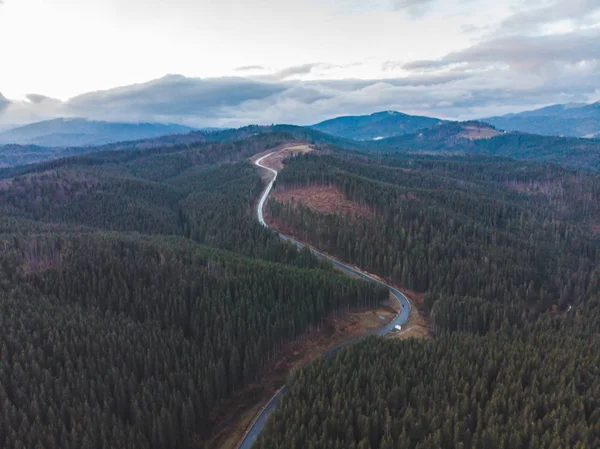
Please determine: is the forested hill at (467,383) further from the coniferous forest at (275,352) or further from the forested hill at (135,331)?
the forested hill at (135,331)

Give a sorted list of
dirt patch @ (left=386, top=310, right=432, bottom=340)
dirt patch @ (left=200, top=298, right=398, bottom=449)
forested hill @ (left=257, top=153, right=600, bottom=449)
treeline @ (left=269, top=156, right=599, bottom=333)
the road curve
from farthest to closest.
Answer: treeline @ (left=269, top=156, right=599, bottom=333), dirt patch @ (left=386, top=310, right=432, bottom=340), dirt patch @ (left=200, top=298, right=398, bottom=449), the road curve, forested hill @ (left=257, top=153, right=600, bottom=449)

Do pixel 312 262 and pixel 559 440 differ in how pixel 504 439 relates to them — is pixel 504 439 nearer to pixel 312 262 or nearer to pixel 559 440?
pixel 559 440

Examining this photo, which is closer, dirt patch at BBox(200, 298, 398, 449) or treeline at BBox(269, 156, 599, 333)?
dirt patch at BBox(200, 298, 398, 449)

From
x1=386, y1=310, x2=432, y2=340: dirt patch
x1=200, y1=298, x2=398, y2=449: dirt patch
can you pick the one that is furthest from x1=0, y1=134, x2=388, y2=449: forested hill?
x1=386, y1=310, x2=432, y2=340: dirt patch

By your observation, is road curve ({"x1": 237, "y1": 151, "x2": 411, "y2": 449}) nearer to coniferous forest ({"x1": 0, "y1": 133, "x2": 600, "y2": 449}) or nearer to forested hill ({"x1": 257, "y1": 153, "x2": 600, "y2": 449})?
coniferous forest ({"x1": 0, "y1": 133, "x2": 600, "y2": 449})

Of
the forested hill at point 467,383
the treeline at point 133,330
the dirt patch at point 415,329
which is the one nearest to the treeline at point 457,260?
the forested hill at point 467,383

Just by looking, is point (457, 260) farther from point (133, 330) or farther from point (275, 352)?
point (133, 330)

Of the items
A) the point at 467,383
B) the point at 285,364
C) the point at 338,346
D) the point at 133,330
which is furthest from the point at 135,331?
the point at 467,383
